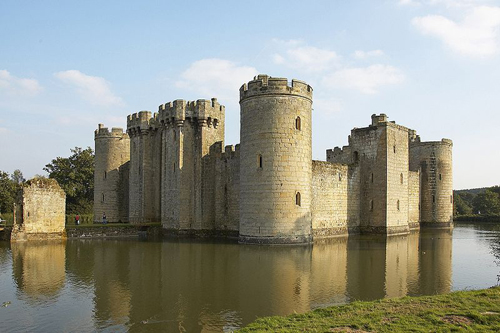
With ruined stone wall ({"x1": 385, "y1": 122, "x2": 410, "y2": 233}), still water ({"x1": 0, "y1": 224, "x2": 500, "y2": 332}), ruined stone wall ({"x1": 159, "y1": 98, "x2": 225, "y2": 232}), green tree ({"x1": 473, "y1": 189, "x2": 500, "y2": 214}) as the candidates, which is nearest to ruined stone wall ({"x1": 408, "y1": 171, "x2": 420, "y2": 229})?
ruined stone wall ({"x1": 385, "y1": 122, "x2": 410, "y2": 233})

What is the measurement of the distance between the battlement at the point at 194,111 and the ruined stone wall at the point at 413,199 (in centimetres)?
1788

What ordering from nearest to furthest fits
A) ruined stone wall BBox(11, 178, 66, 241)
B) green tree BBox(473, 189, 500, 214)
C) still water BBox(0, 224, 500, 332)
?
still water BBox(0, 224, 500, 332)
ruined stone wall BBox(11, 178, 66, 241)
green tree BBox(473, 189, 500, 214)

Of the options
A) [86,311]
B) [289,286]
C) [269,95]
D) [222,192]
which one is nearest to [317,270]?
[289,286]

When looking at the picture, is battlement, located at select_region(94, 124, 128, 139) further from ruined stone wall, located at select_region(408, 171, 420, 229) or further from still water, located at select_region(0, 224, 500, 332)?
ruined stone wall, located at select_region(408, 171, 420, 229)

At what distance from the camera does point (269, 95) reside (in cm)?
2322

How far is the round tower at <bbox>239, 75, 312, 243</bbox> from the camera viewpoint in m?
22.5

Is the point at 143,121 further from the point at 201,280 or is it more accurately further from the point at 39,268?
the point at 201,280

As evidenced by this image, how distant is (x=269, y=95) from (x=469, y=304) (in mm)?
16084

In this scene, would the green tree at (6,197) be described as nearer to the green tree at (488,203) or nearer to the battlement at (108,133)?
the battlement at (108,133)

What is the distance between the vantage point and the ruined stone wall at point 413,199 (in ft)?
118

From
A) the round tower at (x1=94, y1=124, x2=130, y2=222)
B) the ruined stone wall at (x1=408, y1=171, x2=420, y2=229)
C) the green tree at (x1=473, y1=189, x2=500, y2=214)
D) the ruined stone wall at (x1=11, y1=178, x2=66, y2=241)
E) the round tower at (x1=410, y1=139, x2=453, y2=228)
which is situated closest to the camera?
the ruined stone wall at (x1=11, y1=178, x2=66, y2=241)

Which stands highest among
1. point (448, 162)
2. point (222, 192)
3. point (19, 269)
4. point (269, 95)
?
point (269, 95)

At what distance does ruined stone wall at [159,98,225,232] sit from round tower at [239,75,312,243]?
5.50 m

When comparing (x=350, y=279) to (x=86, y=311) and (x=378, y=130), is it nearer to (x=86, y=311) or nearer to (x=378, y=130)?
(x=86, y=311)
